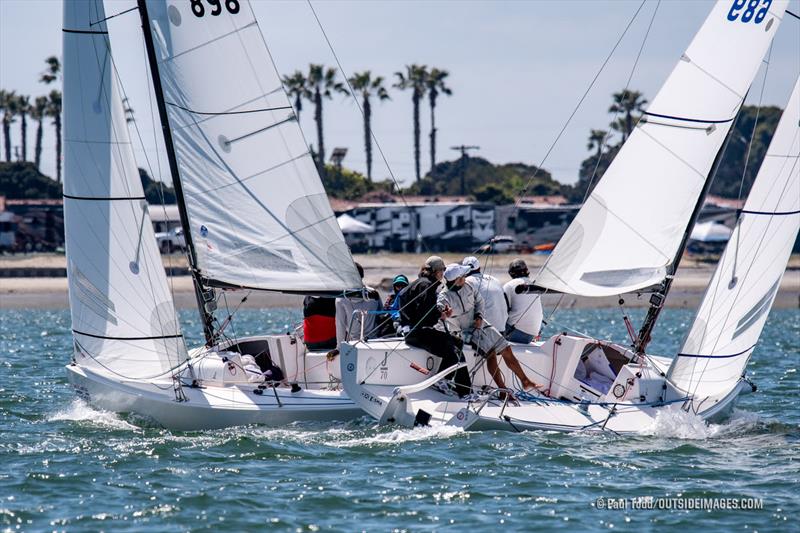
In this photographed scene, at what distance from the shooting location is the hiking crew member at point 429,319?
43.4 feet

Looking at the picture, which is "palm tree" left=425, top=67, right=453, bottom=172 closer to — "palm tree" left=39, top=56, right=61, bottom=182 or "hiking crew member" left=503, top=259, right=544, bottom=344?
"palm tree" left=39, top=56, right=61, bottom=182

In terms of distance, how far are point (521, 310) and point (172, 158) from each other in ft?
14.4

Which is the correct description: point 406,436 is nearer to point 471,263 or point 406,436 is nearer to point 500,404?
point 500,404

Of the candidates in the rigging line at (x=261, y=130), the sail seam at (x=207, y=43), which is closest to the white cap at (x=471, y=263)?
the rigging line at (x=261, y=130)

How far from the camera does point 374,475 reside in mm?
11219

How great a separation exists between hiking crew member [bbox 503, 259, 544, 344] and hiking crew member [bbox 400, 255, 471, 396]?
1119 mm

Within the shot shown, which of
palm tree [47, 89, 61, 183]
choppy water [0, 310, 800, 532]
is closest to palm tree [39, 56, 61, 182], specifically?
palm tree [47, 89, 61, 183]

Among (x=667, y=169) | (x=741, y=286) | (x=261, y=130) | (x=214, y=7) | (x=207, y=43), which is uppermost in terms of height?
(x=214, y=7)

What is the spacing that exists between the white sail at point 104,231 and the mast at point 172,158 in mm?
481

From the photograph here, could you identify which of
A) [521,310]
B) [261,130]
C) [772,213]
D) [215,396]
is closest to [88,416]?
[215,396]

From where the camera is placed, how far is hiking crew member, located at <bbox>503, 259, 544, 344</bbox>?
46.6 feet

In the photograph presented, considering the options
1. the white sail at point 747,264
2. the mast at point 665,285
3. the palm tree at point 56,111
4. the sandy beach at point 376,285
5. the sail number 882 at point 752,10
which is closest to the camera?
the white sail at point 747,264

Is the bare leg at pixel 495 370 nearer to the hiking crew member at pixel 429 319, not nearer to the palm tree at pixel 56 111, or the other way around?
the hiking crew member at pixel 429 319

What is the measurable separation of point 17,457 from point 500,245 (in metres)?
46.0
